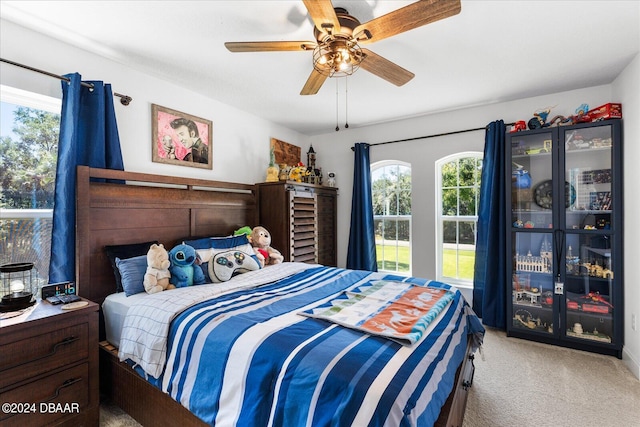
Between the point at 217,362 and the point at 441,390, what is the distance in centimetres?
101

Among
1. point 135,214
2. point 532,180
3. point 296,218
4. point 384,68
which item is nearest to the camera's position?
point 384,68

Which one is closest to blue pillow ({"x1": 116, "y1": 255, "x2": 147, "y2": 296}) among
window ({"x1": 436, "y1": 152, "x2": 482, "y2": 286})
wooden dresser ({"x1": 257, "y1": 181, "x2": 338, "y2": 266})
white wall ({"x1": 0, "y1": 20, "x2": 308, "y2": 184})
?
white wall ({"x1": 0, "y1": 20, "x2": 308, "y2": 184})

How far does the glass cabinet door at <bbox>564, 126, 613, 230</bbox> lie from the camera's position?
2832 millimetres

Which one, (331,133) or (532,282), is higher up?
(331,133)

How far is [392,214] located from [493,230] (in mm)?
1312

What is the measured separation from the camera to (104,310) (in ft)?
7.03

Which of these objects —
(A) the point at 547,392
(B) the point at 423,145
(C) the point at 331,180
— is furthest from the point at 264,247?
(A) the point at 547,392

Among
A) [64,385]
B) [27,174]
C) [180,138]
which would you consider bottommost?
[64,385]

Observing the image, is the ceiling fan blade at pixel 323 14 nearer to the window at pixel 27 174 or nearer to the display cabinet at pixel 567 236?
the window at pixel 27 174

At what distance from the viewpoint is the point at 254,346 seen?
1.34 meters

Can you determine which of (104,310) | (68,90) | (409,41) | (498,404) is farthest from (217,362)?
(409,41)

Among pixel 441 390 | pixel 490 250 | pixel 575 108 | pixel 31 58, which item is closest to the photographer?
pixel 441 390

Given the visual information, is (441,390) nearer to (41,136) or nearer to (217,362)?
(217,362)

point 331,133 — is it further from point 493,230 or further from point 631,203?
point 631,203
